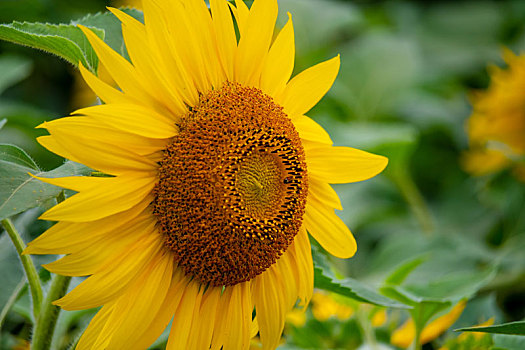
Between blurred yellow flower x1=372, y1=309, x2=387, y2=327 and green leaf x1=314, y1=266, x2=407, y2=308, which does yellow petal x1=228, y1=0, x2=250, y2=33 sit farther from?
blurred yellow flower x1=372, y1=309, x2=387, y2=327

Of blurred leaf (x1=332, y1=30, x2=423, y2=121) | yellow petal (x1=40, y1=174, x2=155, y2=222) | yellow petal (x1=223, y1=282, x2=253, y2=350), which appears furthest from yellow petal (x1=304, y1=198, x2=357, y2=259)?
blurred leaf (x1=332, y1=30, x2=423, y2=121)

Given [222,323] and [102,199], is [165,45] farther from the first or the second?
[222,323]

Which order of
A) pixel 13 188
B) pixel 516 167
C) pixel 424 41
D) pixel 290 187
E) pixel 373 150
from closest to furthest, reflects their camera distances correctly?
pixel 13 188
pixel 290 187
pixel 373 150
pixel 516 167
pixel 424 41

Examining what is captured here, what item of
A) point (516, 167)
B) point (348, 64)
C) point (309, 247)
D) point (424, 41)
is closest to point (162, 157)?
point (309, 247)

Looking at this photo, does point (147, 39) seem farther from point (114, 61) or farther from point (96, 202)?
point (96, 202)

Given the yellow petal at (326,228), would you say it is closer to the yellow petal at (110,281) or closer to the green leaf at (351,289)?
the green leaf at (351,289)

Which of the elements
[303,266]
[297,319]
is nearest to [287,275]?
[303,266]

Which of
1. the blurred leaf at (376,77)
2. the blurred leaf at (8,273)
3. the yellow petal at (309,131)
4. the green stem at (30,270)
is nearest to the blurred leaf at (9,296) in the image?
the blurred leaf at (8,273)

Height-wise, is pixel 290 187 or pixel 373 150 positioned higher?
pixel 373 150
